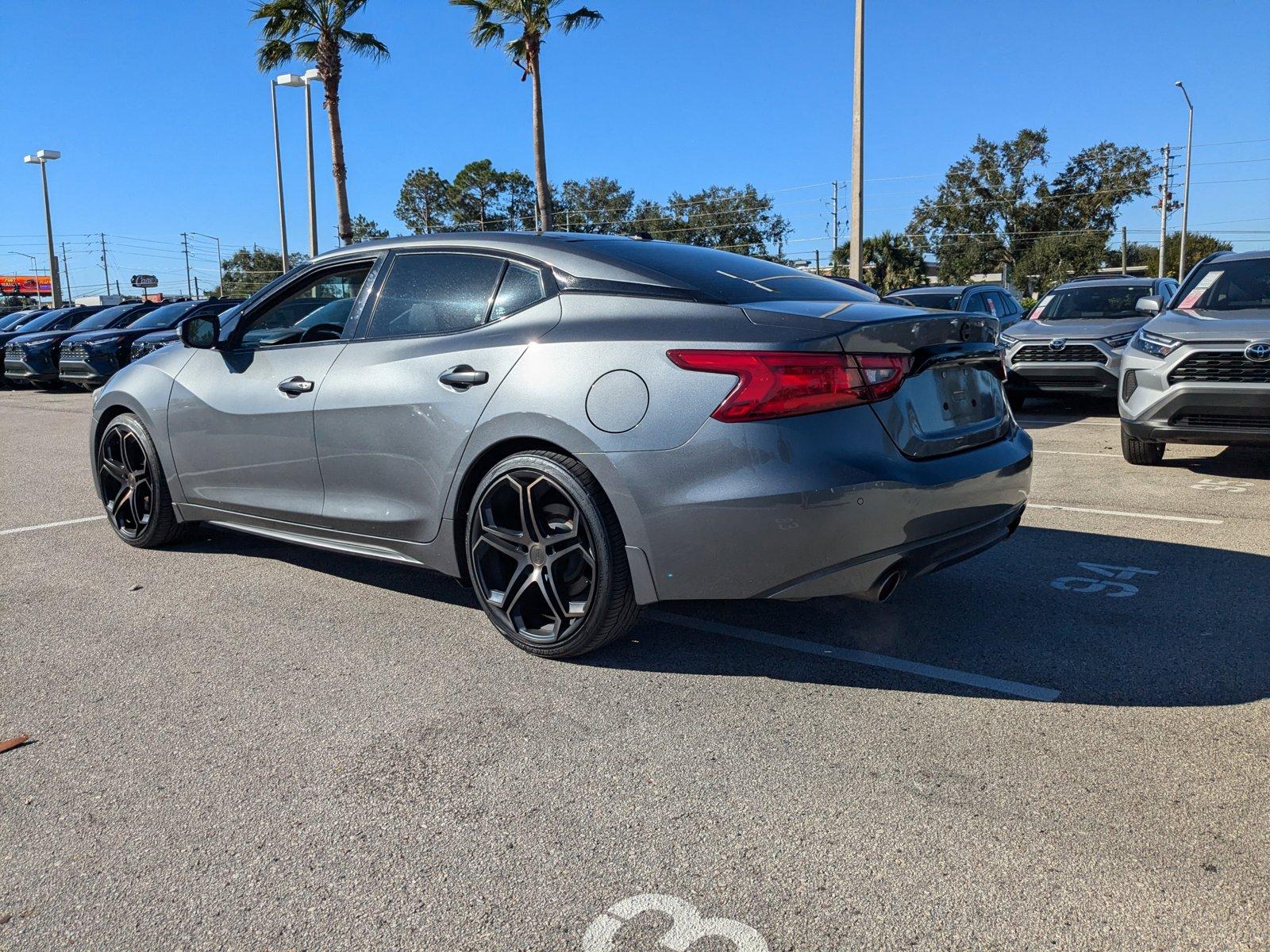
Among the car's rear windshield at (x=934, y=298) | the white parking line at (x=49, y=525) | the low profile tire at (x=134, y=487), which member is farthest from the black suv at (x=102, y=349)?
the low profile tire at (x=134, y=487)

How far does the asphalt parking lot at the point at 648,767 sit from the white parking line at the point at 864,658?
0.01 meters

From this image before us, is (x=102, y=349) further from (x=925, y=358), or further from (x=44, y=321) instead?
(x=925, y=358)

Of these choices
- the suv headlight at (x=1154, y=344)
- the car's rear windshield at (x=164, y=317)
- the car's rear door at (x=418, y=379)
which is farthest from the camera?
the car's rear windshield at (x=164, y=317)

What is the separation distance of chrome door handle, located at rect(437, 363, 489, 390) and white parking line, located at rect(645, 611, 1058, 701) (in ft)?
4.17

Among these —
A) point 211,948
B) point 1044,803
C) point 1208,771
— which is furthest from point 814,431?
point 211,948

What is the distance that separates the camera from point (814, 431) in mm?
3248

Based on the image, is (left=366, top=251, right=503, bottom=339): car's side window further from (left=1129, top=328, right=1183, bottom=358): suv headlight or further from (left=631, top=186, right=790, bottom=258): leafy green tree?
(left=631, top=186, right=790, bottom=258): leafy green tree

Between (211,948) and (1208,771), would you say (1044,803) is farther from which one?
(211,948)

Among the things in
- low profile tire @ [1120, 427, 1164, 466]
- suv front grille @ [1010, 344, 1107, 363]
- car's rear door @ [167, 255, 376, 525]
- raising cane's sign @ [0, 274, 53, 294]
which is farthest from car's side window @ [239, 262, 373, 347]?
raising cane's sign @ [0, 274, 53, 294]

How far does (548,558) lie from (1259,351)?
5.66 meters

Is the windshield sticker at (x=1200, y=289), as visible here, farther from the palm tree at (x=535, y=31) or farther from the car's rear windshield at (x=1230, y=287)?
the palm tree at (x=535, y=31)

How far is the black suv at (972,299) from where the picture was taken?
13203 mm

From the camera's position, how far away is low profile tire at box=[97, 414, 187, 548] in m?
5.42

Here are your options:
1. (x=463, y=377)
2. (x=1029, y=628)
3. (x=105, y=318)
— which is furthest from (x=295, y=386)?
(x=105, y=318)
